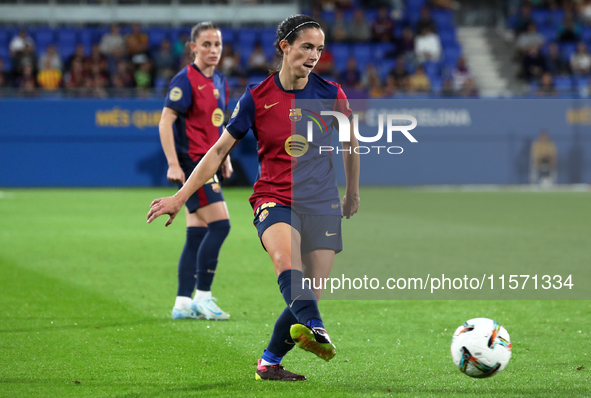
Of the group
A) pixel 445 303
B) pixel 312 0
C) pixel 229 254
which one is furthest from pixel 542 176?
pixel 445 303

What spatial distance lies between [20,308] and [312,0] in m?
22.7

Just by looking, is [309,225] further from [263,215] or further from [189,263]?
[189,263]

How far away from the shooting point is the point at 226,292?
7.65 metres

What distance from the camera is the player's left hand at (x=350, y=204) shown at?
14.9 feet

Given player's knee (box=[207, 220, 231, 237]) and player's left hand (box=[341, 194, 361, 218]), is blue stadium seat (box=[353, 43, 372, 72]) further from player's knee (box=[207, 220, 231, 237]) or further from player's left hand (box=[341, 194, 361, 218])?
player's left hand (box=[341, 194, 361, 218])

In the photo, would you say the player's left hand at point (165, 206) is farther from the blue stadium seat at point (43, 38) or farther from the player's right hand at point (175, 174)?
the blue stadium seat at point (43, 38)

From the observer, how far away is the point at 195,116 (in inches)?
254

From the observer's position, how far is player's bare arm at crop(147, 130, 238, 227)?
413 centimetres

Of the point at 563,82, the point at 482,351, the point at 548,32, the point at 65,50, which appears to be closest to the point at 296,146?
the point at 482,351

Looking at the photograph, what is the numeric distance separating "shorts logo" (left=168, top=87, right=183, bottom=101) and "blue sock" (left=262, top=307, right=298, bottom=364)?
2.61m

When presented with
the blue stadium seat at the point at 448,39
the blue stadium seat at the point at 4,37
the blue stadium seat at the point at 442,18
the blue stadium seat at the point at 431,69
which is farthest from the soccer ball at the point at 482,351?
the blue stadium seat at the point at 442,18

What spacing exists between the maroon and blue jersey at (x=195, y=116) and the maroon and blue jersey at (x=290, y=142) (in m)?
2.14

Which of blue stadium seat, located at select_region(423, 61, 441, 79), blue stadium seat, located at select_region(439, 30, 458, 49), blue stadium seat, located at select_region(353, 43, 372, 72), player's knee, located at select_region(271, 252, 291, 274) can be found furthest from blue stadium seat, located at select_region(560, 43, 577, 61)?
player's knee, located at select_region(271, 252, 291, 274)

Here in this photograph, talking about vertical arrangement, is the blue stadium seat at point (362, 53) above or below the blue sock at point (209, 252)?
above
